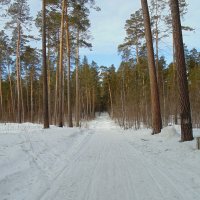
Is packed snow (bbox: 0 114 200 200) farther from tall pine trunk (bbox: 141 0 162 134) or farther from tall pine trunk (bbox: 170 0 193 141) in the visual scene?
tall pine trunk (bbox: 141 0 162 134)

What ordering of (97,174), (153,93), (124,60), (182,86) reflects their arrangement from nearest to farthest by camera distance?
(97,174), (182,86), (153,93), (124,60)

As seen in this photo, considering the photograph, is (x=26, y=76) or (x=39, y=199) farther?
(x=26, y=76)

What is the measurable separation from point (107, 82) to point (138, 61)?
96.8 ft

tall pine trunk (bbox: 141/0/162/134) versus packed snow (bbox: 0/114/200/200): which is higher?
tall pine trunk (bbox: 141/0/162/134)

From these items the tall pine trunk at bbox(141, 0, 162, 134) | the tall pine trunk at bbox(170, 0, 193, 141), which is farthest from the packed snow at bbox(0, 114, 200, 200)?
the tall pine trunk at bbox(141, 0, 162, 134)

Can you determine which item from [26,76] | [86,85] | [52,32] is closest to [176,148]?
[52,32]

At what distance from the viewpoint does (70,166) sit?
25.7 feet

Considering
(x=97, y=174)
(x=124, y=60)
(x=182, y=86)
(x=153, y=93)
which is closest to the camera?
(x=97, y=174)

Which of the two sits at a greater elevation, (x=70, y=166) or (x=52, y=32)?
(x=52, y=32)

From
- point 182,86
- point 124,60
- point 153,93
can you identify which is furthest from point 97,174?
point 124,60

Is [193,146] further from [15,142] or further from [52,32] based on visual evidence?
[52,32]

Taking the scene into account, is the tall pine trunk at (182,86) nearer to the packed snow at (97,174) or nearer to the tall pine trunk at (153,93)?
the packed snow at (97,174)

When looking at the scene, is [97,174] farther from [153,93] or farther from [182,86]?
[153,93]

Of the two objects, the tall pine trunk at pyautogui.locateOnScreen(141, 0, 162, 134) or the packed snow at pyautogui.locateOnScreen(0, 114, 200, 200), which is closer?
the packed snow at pyautogui.locateOnScreen(0, 114, 200, 200)
